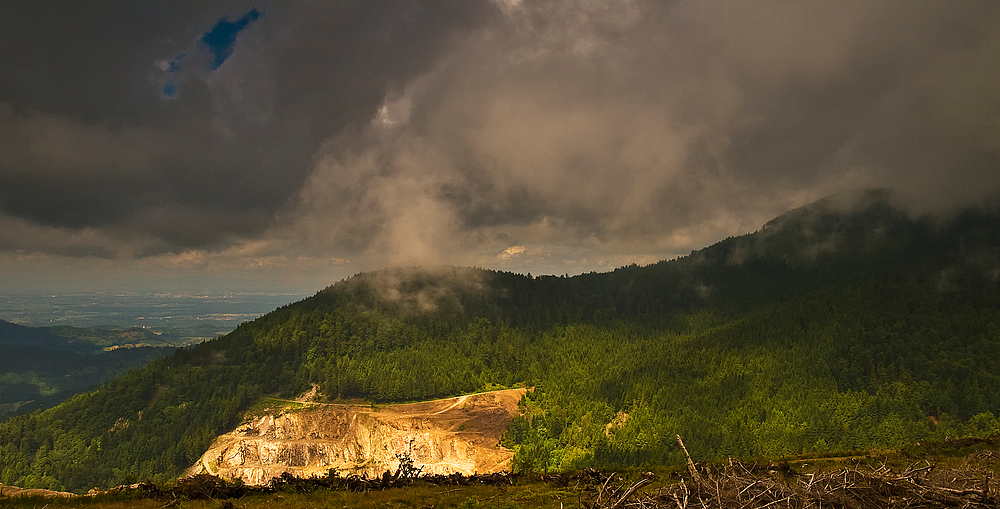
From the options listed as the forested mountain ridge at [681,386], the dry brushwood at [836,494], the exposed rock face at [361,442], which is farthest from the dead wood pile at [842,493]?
the exposed rock face at [361,442]

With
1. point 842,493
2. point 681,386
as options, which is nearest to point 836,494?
point 842,493

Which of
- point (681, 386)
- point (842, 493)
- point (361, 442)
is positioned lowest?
point (361, 442)

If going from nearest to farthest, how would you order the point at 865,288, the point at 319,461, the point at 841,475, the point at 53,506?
the point at 841,475 < the point at 53,506 < the point at 319,461 < the point at 865,288

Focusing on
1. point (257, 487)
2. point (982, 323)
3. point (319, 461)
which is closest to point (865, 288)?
point (982, 323)

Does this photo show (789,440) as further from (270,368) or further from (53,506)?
(270,368)

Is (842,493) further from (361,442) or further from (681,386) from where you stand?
(681,386)

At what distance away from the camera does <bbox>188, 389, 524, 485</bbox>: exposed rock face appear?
124500 mm

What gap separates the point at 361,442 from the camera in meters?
133

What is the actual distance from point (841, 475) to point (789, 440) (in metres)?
113

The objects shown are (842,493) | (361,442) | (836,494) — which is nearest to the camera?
(836,494)

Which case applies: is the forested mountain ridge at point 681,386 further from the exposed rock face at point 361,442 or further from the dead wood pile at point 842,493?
the dead wood pile at point 842,493

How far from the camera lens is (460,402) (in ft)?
509

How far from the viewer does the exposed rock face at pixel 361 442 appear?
124500 mm

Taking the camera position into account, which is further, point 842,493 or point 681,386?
point 681,386
